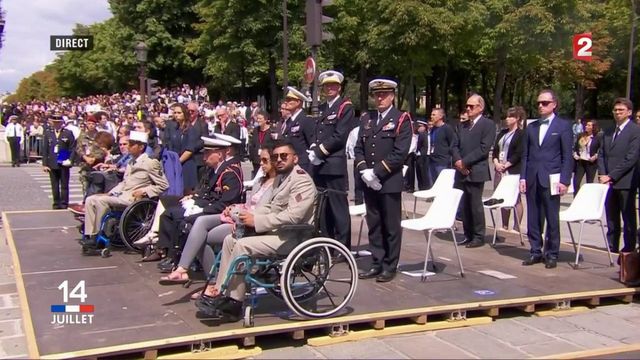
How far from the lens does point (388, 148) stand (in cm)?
716

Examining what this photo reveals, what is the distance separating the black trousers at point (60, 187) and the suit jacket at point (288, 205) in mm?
8555

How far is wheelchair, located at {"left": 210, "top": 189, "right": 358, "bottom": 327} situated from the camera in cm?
559

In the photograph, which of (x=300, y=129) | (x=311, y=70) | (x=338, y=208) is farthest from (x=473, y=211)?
(x=311, y=70)

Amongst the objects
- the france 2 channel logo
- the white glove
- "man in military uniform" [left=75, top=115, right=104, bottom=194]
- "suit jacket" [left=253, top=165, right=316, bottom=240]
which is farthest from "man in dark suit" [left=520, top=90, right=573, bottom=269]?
"man in military uniform" [left=75, top=115, right=104, bottom=194]

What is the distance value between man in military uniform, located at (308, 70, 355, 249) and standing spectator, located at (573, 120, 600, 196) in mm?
6919

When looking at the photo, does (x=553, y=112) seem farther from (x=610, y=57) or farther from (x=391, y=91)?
(x=610, y=57)

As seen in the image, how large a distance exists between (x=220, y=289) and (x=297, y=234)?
0.79m

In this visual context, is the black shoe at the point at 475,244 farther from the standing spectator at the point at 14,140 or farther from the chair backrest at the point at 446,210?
the standing spectator at the point at 14,140

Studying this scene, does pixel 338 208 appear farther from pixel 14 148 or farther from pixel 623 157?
pixel 14 148

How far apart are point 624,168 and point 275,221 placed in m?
4.97

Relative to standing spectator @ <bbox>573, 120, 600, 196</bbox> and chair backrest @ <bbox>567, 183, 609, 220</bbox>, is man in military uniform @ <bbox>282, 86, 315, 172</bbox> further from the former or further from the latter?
standing spectator @ <bbox>573, 120, 600, 196</bbox>

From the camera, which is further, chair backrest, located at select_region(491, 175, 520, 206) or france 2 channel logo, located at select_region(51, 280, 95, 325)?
chair backrest, located at select_region(491, 175, 520, 206)

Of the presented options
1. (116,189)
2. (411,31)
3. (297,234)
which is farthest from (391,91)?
(411,31)

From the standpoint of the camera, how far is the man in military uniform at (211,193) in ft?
22.6
